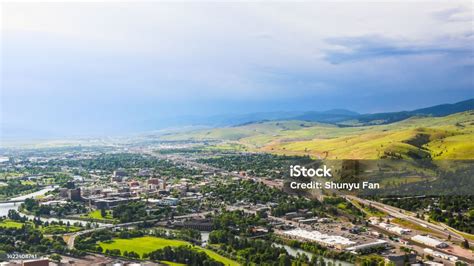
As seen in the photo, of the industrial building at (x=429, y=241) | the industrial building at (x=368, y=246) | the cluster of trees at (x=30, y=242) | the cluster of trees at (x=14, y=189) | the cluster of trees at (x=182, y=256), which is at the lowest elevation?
the industrial building at (x=429, y=241)

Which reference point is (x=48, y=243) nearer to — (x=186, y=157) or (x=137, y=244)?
(x=137, y=244)

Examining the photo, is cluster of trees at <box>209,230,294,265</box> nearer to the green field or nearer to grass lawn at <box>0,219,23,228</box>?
the green field

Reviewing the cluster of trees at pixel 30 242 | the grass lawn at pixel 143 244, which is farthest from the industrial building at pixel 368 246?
the cluster of trees at pixel 30 242

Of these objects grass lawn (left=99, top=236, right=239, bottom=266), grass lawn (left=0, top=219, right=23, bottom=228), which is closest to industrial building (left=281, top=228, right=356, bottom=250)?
grass lawn (left=99, top=236, right=239, bottom=266)

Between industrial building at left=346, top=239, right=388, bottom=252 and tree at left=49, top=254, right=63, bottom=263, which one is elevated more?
tree at left=49, top=254, right=63, bottom=263

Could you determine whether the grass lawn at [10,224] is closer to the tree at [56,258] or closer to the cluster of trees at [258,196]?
the tree at [56,258]

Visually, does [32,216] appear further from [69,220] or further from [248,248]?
[248,248]
